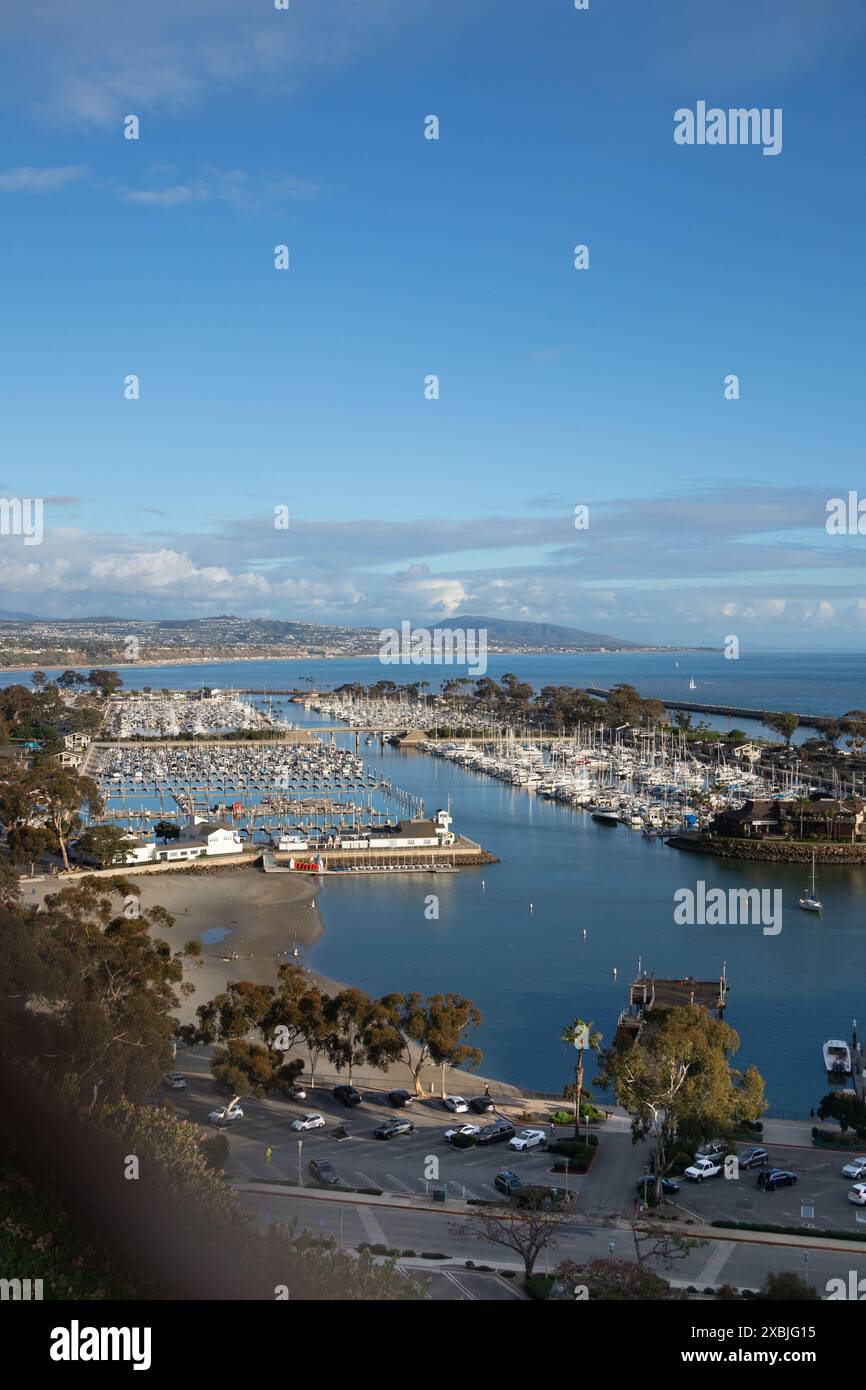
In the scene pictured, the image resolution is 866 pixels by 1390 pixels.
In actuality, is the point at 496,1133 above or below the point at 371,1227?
below

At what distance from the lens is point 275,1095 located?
10.0 meters

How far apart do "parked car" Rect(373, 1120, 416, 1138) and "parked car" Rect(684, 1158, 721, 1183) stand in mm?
2332

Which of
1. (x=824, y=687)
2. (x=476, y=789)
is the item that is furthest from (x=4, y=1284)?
(x=824, y=687)

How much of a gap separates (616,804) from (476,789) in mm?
5565

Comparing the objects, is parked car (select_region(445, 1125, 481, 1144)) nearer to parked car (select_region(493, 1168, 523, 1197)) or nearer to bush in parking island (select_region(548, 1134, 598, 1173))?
bush in parking island (select_region(548, 1134, 598, 1173))

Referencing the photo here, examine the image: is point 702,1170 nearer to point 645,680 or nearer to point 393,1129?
point 393,1129

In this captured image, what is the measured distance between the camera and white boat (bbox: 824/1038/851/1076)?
11.0 meters

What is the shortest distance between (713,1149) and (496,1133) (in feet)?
5.81

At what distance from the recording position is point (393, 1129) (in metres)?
9.09

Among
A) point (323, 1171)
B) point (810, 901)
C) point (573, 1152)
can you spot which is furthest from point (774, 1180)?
point (810, 901)

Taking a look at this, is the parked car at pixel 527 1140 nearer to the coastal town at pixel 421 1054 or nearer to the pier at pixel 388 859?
the coastal town at pixel 421 1054

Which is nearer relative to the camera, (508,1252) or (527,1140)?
(508,1252)
